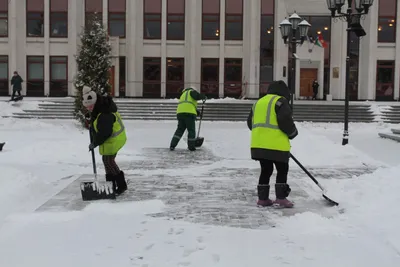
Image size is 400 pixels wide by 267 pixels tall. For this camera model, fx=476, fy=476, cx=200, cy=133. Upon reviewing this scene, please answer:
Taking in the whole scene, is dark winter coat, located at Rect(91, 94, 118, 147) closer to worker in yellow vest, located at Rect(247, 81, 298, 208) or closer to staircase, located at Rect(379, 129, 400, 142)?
worker in yellow vest, located at Rect(247, 81, 298, 208)

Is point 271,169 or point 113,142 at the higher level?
point 113,142

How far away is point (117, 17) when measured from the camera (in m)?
35.5

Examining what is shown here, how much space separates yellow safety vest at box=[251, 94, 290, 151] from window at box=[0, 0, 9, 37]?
110 feet

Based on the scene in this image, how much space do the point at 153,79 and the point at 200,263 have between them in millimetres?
32075

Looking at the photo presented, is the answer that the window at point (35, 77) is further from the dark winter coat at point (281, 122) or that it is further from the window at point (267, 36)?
the dark winter coat at point (281, 122)

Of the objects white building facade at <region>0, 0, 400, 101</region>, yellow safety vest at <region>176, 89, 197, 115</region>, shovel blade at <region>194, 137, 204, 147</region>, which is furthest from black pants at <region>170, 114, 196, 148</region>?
white building facade at <region>0, 0, 400, 101</region>

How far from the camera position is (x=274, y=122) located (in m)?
6.39

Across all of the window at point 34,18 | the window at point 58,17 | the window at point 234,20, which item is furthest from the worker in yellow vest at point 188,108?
the window at point 34,18

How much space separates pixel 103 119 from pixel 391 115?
77.1ft

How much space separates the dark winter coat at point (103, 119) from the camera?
6.86 metres

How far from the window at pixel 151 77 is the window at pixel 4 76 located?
10.2 metres

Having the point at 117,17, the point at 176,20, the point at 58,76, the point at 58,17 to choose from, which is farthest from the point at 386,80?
the point at 58,17

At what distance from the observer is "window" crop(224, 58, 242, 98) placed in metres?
35.9

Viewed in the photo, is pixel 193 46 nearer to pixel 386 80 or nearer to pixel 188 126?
pixel 386 80
